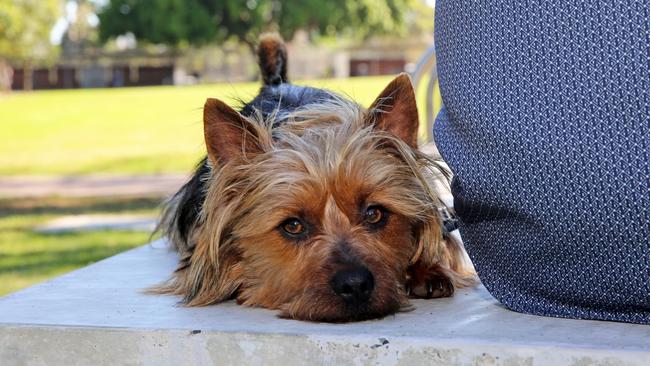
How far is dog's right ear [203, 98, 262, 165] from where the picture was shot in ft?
10.6

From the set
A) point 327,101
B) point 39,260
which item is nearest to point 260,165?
point 327,101

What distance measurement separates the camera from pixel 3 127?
29250 mm

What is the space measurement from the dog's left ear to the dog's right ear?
43 cm

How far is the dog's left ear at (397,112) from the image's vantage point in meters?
3.33

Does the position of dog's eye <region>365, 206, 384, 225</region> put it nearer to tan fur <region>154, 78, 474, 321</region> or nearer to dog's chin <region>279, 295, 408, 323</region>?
tan fur <region>154, 78, 474, 321</region>

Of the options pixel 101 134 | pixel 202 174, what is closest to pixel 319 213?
pixel 202 174

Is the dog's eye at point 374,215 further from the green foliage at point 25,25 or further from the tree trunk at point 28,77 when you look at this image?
the tree trunk at point 28,77

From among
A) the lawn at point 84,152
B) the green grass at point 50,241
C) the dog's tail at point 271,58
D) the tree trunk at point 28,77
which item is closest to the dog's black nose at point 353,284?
the lawn at point 84,152

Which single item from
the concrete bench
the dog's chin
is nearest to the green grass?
the concrete bench

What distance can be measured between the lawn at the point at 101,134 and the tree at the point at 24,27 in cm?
911

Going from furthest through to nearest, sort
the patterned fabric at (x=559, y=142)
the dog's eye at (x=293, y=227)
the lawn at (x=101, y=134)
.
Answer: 1. the lawn at (x=101, y=134)
2. the dog's eye at (x=293, y=227)
3. the patterned fabric at (x=559, y=142)

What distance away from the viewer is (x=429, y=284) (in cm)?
331

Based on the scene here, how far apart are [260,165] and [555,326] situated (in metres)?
1.13

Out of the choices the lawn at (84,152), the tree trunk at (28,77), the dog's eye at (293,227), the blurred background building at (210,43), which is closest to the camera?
the dog's eye at (293,227)
